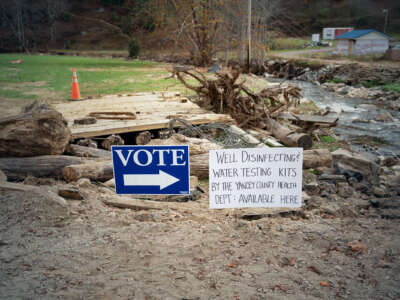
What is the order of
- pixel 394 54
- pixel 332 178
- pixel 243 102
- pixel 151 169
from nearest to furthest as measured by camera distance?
1. pixel 151 169
2. pixel 332 178
3. pixel 243 102
4. pixel 394 54

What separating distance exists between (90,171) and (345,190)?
356 centimetres

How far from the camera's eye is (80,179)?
15.0 feet

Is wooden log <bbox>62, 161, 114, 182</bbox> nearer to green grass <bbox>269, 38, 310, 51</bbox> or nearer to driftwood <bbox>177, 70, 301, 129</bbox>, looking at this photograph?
driftwood <bbox>177, 70, 301, 129</bbox>

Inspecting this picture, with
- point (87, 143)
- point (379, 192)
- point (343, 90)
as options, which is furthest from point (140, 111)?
point (343, 90)

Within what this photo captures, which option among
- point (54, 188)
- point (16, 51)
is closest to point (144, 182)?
point (54, 188)

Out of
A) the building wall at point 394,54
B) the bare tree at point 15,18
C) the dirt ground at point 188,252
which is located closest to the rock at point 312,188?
the dirt ground at point 188,252

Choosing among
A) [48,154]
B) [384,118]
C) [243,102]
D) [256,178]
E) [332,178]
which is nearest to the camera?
[256,178]

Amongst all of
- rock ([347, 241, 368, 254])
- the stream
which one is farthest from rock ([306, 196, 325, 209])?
the stream

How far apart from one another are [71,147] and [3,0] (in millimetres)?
51857

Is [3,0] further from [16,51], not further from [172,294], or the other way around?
[172,294]

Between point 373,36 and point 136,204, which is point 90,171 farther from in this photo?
point 373,36

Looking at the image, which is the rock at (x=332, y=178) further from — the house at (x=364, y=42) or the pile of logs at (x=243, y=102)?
the house at (x=364, y=42)

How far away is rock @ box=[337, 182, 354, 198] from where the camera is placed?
4.65 m

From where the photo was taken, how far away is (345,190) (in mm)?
4738
